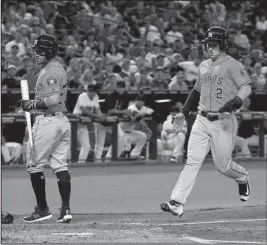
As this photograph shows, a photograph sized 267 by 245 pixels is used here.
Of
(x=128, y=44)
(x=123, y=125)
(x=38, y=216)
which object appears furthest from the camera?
(x=128, y=44)

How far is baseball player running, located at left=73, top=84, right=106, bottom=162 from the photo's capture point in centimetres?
1588

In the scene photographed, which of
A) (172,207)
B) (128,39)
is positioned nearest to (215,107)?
(172,207)

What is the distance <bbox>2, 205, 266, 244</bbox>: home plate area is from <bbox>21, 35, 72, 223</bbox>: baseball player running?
0.94 ft

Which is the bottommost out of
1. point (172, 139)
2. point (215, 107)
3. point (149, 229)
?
point (172, 139)

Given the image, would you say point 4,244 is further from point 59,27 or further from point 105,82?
point 59,27

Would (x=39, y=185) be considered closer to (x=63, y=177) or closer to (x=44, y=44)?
(x=63, y=177)

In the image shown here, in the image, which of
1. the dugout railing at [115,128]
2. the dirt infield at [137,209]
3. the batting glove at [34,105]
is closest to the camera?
the dirt infield at [137,209]

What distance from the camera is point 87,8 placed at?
21.7 m

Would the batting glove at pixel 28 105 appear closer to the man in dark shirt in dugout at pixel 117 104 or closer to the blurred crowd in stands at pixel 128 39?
the blurred crowd in stands at pixel 128 39

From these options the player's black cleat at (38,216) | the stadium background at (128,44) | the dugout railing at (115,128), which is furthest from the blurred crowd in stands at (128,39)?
the player's black cleat at (38,216)

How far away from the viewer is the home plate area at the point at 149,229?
8.13 meters

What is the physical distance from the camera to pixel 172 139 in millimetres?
16578

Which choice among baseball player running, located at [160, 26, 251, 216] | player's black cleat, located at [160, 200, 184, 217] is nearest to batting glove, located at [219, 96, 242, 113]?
baseball player running, located at [160, 26, 251, 216]

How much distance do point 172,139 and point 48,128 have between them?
7.47 metres
